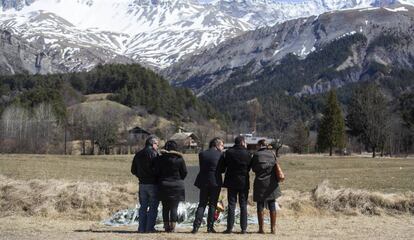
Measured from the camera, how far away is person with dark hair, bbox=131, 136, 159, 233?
594 inches

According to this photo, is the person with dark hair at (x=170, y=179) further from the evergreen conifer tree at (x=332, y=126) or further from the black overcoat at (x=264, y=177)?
the evergreen conifer tree at (x=332, y=126)

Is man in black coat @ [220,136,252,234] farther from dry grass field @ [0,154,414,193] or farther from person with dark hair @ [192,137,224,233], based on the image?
dry grass field @ [0,154,414,193]

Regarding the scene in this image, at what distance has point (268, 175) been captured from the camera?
50.0 ft

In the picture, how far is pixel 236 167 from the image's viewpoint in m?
15.0

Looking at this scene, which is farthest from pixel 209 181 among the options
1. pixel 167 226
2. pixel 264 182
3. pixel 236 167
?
pixel 167 226

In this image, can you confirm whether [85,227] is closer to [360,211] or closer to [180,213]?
[180,213]

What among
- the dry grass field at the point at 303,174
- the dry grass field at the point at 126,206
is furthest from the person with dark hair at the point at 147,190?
the dry grass field at the point at 303,174

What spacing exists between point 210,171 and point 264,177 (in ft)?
4.37

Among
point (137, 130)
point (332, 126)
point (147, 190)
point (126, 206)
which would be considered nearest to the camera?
point (147, 190)

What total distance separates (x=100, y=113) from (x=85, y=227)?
11610cm

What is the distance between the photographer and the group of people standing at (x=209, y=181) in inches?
588

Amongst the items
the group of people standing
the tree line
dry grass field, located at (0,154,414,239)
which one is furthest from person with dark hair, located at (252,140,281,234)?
the tree line

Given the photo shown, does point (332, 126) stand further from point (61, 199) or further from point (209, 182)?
point (209, 182)

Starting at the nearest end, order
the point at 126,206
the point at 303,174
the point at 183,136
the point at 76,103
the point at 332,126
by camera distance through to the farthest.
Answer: the point at 126,206
the point at 303,174
the point at 332,126
the point at 183,136
the point at 76,103
